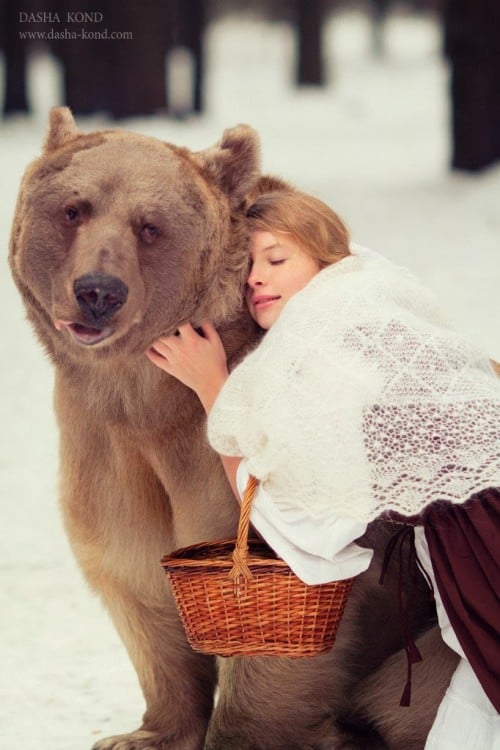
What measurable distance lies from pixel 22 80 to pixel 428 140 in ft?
14.2

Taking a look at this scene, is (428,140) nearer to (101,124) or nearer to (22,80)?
(101,124)

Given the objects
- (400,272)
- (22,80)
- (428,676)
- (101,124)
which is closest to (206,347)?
(400,272)

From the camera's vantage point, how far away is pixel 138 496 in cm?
354

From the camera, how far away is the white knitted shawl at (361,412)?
287 cm

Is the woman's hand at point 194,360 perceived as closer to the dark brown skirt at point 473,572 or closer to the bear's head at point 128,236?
the bear's head at point 128,236

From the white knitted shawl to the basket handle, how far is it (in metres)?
0.05

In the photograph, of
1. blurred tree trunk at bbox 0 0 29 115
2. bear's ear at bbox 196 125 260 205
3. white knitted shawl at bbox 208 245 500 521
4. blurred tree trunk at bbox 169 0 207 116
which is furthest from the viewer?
blurred tree trunk at bbox 169 0 207 116

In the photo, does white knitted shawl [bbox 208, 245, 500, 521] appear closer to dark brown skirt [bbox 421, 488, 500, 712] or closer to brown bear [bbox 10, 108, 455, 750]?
dark brown skirt [bbox 421, 488, 500, 712]

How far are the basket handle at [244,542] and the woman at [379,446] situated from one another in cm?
4

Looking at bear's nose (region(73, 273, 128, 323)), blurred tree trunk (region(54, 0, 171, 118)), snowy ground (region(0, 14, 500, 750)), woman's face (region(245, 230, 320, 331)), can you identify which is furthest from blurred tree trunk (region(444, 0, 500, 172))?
bear's nose (region(73, 273, 128, 323))

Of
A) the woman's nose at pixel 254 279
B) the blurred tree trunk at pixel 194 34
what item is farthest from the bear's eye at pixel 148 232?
the blurred tree trunk at pixel 194 34

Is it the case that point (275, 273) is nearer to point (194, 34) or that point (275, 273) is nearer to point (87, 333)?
point (87, 333)

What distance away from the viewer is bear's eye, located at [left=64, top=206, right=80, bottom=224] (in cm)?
325

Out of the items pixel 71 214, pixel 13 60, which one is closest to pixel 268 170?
pixel 13 60
